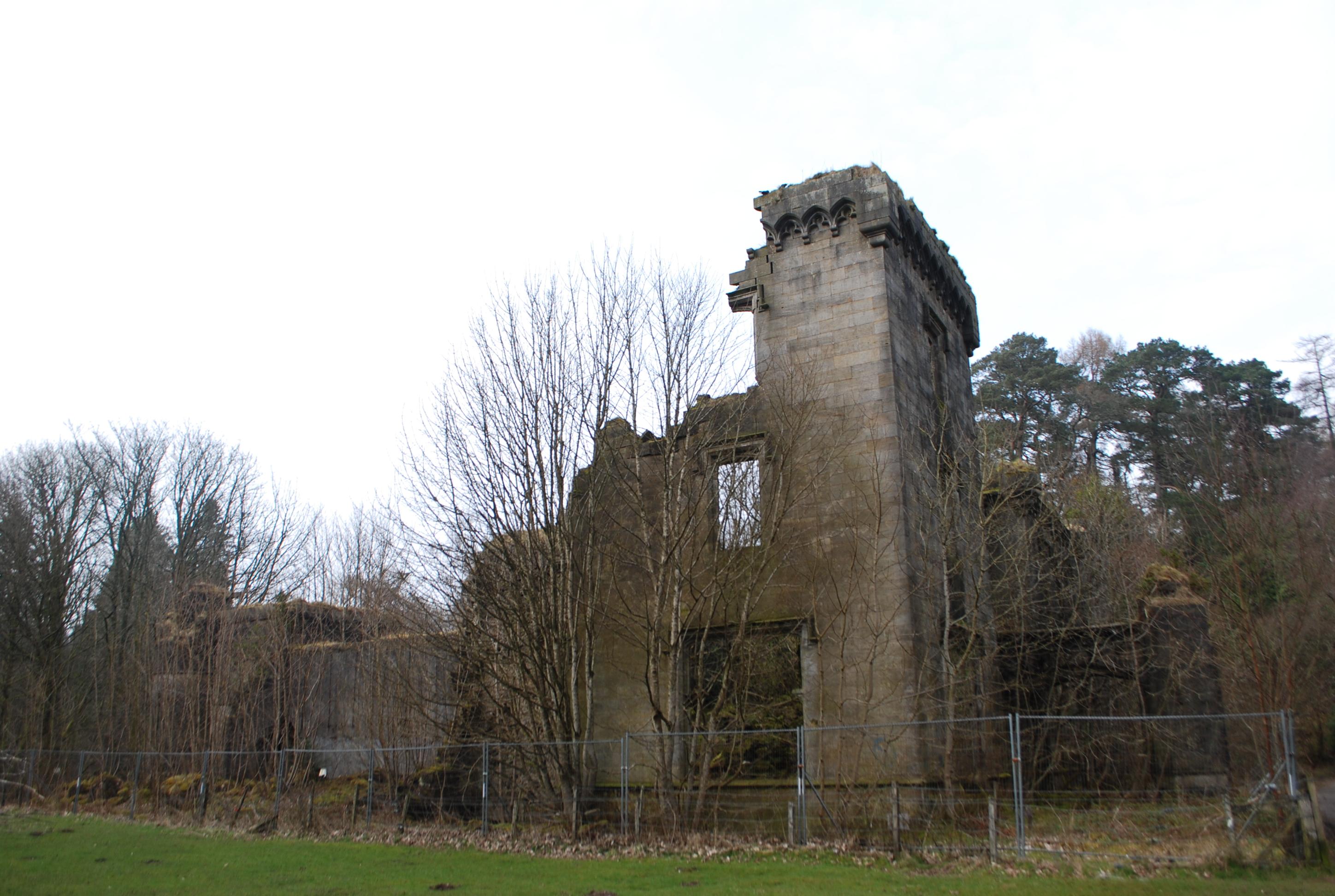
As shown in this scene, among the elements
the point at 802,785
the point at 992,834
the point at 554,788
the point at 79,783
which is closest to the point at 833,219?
the point at 802,785

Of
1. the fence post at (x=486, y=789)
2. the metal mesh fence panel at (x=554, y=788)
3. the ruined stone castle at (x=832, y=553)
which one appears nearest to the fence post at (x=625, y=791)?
the metal mesh fence panel at (x=554, y=788)

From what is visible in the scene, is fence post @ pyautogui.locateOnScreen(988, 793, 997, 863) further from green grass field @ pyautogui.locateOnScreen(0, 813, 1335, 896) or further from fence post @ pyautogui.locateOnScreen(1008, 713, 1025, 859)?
green grass field @ pyautogui.locateOnScreen(0, 813, 1335, 896)

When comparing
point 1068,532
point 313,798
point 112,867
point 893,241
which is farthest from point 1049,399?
point 112,867

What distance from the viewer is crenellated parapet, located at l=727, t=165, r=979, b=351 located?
661 inches

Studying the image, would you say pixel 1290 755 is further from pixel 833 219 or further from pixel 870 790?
pixel 833 219

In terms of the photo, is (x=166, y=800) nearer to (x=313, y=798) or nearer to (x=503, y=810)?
(x=313, y=798)

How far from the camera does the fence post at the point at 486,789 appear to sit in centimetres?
1420

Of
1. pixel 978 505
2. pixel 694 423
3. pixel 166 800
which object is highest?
pixel 694 423

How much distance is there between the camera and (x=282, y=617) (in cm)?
2441

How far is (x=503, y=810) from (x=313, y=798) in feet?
13.0

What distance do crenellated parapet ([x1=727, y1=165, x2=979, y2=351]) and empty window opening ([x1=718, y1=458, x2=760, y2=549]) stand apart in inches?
135

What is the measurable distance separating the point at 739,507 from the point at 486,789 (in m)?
6.07

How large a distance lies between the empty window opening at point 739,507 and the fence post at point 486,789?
512 centimetres

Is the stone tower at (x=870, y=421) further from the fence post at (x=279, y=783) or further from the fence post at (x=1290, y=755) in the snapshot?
the fence post at (x=279, y=783)
